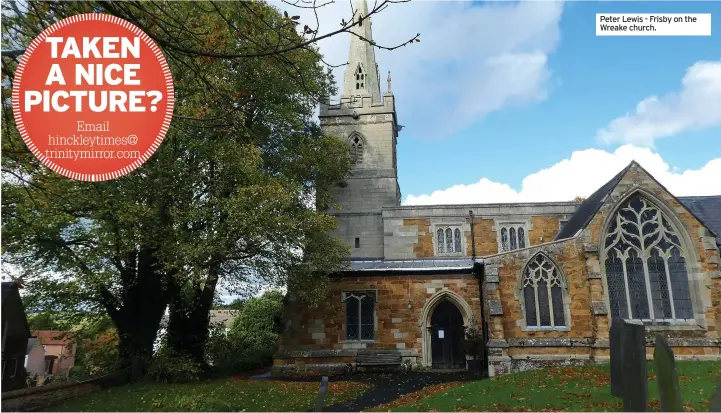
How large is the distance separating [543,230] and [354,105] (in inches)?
557

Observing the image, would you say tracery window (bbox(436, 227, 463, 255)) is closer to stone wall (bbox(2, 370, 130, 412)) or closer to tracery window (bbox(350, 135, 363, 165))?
tracery window (bbox(350, 135, 363, 165))

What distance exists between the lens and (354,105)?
29.9m

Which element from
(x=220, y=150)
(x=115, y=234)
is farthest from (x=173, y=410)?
(x=220, y=150)

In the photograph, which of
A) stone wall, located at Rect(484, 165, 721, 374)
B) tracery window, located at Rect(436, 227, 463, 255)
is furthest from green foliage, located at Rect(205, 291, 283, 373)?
stone wall, located at Rect(484, 165, 721, 374)

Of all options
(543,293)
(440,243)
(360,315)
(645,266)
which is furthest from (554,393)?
(440,243)

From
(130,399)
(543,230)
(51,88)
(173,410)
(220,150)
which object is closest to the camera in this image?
(51,88)

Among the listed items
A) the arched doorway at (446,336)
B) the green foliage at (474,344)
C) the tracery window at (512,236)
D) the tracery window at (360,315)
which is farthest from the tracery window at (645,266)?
the tracery window at (360,315)

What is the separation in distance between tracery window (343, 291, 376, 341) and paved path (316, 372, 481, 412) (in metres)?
2.14

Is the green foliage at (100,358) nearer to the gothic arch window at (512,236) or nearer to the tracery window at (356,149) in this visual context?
the tracery window at (356,149)

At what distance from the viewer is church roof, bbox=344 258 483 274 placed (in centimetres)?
1989

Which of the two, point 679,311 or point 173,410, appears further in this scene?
point 679,311

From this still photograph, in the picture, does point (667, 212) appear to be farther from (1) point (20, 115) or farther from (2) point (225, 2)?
(1) point (20, 115)

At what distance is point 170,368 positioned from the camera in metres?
15.7

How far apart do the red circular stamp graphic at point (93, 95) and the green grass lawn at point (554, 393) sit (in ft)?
28.1
